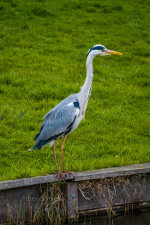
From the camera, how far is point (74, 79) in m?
10.7

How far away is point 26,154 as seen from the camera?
7246 millimetres

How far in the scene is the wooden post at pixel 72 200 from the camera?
231 inches

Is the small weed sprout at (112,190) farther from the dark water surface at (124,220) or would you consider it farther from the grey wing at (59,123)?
the grey wing at (59,123)

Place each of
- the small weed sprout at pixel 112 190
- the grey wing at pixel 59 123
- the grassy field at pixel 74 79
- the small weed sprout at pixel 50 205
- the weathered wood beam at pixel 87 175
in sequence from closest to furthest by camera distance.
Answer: the weathered wood beam at pixel 87 175 → the small weed sprout at pixel 50 205 → the grey wing at pixel 59 123 → the small weed sprout at pixel 112 190 → the grassy field at pixel 74 79

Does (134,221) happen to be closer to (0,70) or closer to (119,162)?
(119,162)

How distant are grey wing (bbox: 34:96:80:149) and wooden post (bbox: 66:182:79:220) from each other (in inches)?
29.2

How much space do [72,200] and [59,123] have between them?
1159 millimetres

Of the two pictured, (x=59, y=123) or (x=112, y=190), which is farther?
(x=112, y=190)

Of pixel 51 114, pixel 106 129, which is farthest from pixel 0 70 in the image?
pixel 51 114

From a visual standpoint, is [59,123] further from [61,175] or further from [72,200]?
[72,200]

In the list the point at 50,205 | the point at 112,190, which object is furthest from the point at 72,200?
the point at 112,190

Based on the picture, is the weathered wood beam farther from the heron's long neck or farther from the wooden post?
the heron's long neck

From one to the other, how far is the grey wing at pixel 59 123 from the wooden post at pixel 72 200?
74 centimetres

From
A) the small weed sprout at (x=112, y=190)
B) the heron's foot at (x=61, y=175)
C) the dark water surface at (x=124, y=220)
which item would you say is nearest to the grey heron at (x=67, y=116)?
the heron's foot at (x=61, y=175)
